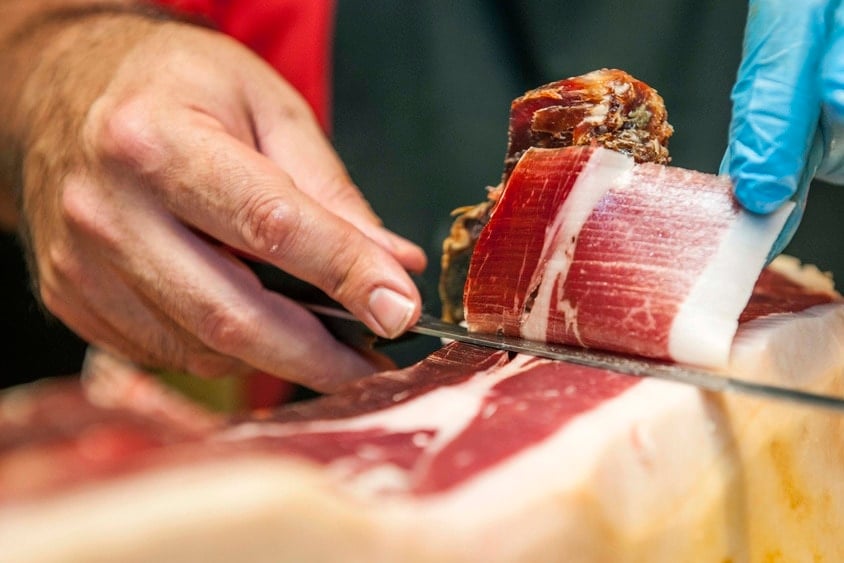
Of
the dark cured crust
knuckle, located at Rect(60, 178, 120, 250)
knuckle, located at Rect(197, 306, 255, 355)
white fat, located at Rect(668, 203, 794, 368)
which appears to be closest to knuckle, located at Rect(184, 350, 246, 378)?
knuckle, located at Rect(197, 306, 255, 355)

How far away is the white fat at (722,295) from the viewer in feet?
4.54

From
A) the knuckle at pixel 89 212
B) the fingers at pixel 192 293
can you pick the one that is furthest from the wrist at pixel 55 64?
the fingers at pixel 192 293

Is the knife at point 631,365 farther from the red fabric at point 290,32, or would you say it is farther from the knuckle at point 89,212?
the red fabric at point 290,32

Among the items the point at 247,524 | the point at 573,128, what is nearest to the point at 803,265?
the point at 573,128

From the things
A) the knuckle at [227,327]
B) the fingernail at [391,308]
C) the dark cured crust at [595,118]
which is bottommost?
the knuckle at [227,327]

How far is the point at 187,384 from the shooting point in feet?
7.11

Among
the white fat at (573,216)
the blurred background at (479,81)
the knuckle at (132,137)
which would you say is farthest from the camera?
the blurred background at (479,81)

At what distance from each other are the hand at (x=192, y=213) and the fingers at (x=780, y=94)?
777 millimetres

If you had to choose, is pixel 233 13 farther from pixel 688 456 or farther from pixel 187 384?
pixel 688 456

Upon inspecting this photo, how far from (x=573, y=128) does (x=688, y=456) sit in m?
0.74

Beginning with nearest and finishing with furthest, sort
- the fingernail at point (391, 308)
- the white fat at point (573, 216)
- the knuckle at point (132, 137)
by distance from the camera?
the white fat at point (573, 216) < the fingernail at point (391, 308) < the knuckle at point (132, 137)

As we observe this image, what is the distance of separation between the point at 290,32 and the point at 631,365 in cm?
239

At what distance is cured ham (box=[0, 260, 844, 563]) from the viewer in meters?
0.78

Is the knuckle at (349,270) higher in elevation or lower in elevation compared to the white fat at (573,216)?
lower
